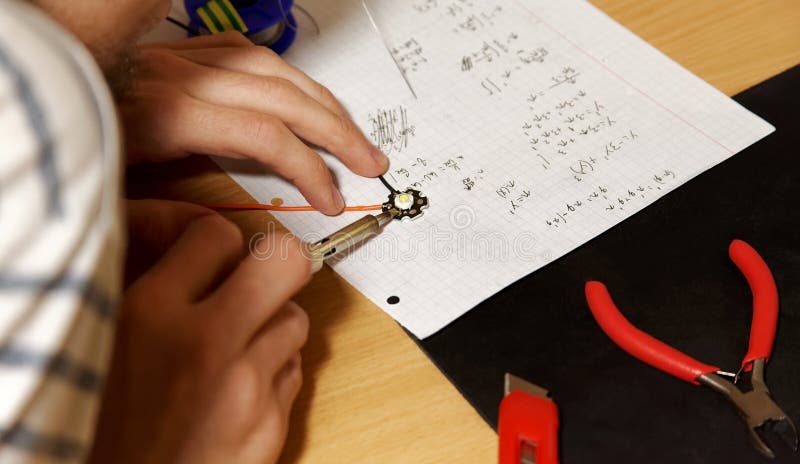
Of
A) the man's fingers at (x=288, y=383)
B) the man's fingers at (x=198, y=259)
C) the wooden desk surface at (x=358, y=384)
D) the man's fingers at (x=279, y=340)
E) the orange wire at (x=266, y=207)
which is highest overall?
the man's fingers at (x=198, y=259)

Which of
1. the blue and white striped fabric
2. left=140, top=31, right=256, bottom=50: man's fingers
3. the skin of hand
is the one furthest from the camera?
left=140, top=31, right=256, bottom=50: man's fingers

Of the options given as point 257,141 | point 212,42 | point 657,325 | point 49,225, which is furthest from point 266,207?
point 49,225

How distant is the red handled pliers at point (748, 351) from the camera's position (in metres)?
0.57

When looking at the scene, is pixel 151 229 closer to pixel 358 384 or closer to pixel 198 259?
pixel 198 259

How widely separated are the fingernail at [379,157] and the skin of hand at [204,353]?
0.20m

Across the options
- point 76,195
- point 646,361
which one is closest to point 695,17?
point 646,361

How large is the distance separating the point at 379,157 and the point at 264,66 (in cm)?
15

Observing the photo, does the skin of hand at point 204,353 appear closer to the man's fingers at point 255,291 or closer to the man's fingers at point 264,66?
the man's fingers at point 255,291

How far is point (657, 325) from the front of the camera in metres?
0.64

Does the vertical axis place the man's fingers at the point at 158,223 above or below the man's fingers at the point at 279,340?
above

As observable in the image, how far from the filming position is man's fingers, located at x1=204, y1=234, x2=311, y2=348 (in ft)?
1.75

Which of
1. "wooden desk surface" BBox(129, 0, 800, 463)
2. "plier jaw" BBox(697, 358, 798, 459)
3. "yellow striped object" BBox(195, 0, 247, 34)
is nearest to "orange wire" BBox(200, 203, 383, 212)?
"wooden desk surface" BBox(129, 0, 800, 463)

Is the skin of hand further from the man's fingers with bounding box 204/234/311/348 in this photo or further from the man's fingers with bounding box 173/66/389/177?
the man's fingers with bounding box 173/66/389/177

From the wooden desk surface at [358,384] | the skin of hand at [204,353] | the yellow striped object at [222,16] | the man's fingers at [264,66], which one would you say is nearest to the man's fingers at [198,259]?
the skin of hand at [204,353]
